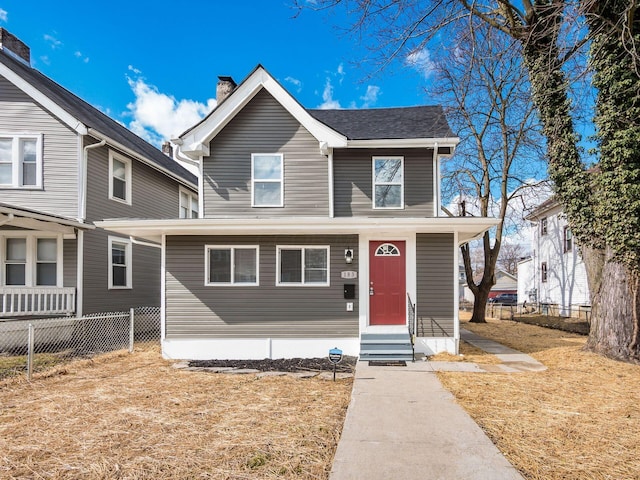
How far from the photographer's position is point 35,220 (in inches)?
371

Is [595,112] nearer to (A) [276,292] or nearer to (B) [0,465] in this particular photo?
(A) [276,292]

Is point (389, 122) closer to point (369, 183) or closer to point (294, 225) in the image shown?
point (369, 183)

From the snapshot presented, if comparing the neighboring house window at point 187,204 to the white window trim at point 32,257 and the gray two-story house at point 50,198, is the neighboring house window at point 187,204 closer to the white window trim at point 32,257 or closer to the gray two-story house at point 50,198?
the gray two-story house at point 50,198

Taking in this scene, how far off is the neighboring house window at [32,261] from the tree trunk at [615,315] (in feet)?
45.1

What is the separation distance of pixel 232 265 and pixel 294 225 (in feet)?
6.41

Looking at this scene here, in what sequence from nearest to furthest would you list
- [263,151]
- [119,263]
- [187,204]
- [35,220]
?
1. [35,220]
2. [263,151]
3. [119,263]
4. [187,204]

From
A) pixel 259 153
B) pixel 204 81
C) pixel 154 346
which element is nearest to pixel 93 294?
pixel 154 346

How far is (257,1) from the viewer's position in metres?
9.40

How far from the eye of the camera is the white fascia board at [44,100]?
1049cm

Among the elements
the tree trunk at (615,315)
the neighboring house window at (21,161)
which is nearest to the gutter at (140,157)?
the neighboring house window at (21,161)

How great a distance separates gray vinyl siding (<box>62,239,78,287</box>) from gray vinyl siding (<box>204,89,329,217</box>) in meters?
4.19

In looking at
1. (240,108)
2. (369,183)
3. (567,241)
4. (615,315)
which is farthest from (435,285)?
(567,241)

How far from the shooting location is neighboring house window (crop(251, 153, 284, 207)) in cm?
984

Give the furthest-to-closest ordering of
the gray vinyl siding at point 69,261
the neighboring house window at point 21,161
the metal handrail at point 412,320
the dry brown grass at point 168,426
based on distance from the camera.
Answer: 1. the neighboring house window at point 21,161
2. the gray vinyl siding at point 69,261
3. the metal handrail at point 412,320
4. the dry brown grass at point 168,426
